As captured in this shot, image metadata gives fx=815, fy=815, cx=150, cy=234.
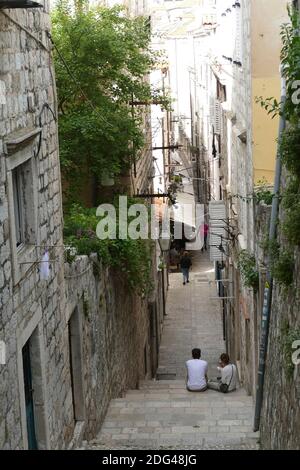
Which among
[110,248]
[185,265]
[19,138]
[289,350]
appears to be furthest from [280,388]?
[185,265]

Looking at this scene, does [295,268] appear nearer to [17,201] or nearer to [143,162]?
[17,201]

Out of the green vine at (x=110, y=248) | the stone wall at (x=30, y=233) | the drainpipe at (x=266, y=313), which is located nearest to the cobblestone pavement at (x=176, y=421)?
the drainpipe at (x=266, y=313)

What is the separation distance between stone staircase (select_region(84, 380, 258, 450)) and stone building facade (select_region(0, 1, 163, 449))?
62 centimetres

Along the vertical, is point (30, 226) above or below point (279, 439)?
above

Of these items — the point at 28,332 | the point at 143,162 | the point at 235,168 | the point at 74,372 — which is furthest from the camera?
the point at 143,162

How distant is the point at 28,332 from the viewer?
7.87 meters

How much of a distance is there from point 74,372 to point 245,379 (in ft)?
20.9

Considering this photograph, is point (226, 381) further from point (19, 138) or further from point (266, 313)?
point (19, 138)

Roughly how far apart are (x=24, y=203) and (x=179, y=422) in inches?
227

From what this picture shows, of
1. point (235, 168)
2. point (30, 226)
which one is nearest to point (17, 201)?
point (30, 226)

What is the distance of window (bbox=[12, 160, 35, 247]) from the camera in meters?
8.20

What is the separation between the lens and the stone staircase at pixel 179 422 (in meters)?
11.5

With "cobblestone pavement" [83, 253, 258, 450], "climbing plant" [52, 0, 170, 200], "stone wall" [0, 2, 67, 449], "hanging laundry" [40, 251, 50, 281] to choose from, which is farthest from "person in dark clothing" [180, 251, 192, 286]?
"hanging laundry" [40, 251, 50, 281]

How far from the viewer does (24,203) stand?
8.34m
